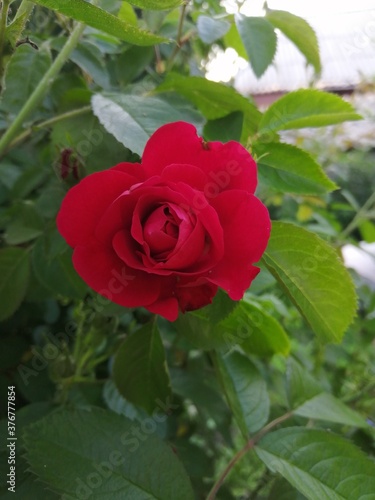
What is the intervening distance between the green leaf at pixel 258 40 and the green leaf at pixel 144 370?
247mm

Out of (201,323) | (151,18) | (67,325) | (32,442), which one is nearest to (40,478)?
(32,442)

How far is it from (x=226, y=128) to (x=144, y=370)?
21 centimetres

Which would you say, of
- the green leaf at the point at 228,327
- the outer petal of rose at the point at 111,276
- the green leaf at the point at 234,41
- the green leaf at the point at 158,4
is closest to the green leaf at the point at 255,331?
the green leaf at the point at 228,327

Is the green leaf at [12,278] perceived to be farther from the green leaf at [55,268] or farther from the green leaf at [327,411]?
the green leaf at [327,411]

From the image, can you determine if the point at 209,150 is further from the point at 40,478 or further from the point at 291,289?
the point at 40,478

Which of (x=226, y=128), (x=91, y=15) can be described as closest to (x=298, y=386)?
(x=226, y=128)

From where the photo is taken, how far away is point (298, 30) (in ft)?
1.48

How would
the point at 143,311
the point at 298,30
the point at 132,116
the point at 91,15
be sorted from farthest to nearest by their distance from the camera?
1. the point at 143,311
2. the point at 298,30
3. the point at 132,116
4. the point at 91,15

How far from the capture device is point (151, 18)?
48cm

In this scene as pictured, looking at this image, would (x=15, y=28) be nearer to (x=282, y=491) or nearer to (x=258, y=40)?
(x=258, y=40)

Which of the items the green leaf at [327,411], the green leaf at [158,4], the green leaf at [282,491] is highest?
the green leaf at [158,4]

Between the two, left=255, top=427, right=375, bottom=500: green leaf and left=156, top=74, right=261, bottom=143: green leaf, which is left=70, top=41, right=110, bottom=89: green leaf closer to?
left=156, top=74, right=261, bottom=143: green leaf

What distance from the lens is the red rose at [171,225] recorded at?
0.25 m

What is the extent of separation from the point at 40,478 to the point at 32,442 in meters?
0.03
